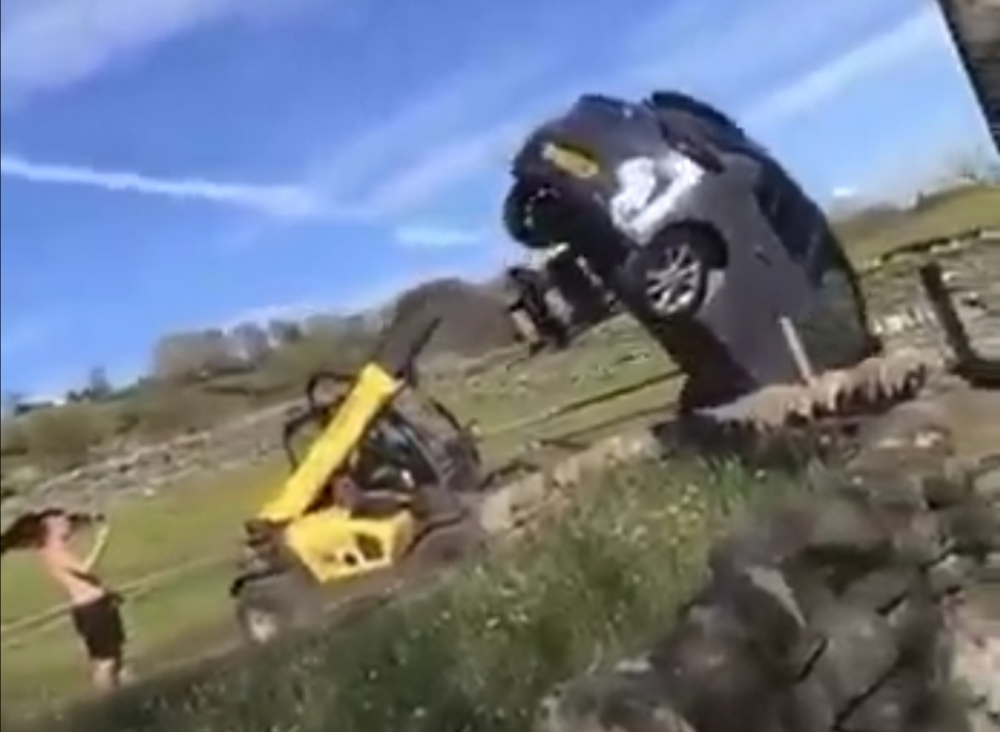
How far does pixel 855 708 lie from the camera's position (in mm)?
3176

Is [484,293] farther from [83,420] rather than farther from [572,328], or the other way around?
[83,420]

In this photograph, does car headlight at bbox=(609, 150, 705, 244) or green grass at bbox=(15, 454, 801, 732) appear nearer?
green grass at bbox=(15, 454, 801, 732)

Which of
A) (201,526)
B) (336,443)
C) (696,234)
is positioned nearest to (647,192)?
(696,234)

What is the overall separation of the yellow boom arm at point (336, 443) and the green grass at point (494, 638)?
0.14 metres

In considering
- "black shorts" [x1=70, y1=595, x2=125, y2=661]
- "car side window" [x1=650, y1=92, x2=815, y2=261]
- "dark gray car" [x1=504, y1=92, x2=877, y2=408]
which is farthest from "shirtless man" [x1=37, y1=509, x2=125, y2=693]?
"car side window" [x1=650, y1=92, x2=815, y2=261]

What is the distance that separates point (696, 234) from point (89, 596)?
2.46 ft

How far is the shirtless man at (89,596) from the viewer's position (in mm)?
2926

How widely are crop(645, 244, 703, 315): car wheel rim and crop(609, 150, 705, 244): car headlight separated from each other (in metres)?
0.03

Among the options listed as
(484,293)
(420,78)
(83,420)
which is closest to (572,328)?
(484,293)

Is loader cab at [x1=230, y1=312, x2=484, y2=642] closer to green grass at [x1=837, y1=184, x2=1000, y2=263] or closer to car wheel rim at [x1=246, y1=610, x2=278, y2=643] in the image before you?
car wheel rim at [x1=246, y1=610, x2=278, y2=643]

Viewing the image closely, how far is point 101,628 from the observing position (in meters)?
2.94

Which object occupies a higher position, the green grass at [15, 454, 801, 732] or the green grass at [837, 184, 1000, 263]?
the green grass at [837, 184, 1000, 263]

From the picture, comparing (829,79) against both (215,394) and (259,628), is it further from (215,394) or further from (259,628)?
(259,628)

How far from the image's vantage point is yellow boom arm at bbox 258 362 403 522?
300 cm
